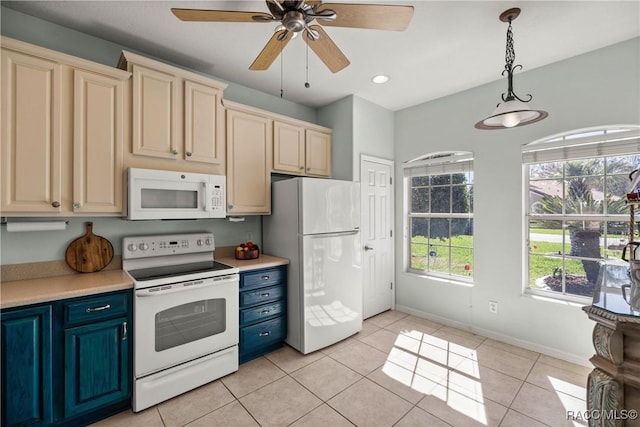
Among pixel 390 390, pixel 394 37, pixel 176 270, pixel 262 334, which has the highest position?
pixel 394 37

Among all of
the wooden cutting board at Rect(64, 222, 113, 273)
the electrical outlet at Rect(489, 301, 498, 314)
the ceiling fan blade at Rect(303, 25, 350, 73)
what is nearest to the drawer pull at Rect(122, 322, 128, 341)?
the wooden cutting board at Rect(64, 222, 113, 273)

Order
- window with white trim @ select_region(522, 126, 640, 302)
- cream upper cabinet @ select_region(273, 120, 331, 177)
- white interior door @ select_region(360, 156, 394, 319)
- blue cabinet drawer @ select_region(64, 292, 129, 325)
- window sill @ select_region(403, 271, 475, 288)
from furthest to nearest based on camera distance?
white interior door @ select_region(360, 156, 394, 319), window sill @ select_region(403, 271, 475, 288), cream upper cabinet @ select_region(273, 120, 331, 177), window with white trim @ select_region(522, 126, 640, 302), blue cabinet drawer @ select_region(64, 292, 129, 325)

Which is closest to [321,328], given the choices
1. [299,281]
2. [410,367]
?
[299,281]

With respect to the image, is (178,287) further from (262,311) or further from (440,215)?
(440,215)

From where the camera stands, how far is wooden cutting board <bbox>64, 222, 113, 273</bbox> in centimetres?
216

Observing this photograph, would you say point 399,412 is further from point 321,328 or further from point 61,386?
point 61,386

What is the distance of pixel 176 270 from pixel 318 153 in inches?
80.3

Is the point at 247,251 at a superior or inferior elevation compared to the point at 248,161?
inferior

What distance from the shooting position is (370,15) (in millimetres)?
1452

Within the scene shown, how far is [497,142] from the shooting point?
2.96m

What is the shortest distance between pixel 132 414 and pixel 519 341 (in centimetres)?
341

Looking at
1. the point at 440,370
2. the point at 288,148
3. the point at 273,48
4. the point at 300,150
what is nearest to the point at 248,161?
the point at 288,148

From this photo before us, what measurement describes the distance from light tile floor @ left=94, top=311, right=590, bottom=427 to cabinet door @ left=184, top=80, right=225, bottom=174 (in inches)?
73.7

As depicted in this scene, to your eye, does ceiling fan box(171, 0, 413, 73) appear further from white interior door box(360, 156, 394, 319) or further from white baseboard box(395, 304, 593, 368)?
white baseboard box(395, 304, 593, 368)
